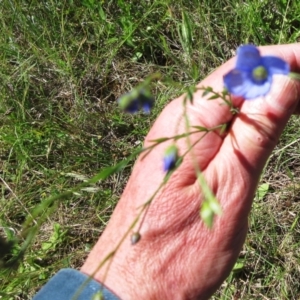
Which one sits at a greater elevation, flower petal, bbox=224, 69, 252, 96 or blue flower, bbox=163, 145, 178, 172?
flower petal, bbox=224, 69, 252, 96

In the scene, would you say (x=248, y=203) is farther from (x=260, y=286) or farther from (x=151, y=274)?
(x=260, y=286)

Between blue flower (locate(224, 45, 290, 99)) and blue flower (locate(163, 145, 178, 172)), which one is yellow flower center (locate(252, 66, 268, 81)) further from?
blue flower (locate(163, 145, 178, 172))

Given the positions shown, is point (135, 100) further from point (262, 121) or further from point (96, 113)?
point (96, 113)

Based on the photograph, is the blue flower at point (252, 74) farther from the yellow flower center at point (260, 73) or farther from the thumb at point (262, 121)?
the thumb at point (262, 121)

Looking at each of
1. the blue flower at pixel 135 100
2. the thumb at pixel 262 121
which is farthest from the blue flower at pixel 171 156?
the thumb at pixel 262 121

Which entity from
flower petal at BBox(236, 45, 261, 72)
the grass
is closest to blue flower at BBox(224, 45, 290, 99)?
flower petal at BBox(236, 45, 261, 72)

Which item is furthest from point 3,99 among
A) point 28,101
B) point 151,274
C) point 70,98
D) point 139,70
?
point 151,274
